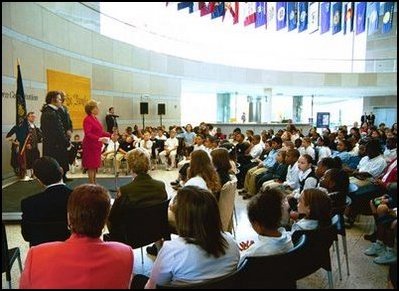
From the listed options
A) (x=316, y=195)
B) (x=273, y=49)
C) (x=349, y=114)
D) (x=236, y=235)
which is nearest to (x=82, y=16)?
(x=236, y=235)

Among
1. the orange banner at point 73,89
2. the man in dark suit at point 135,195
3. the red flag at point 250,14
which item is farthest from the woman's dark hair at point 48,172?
the red flag at point 250,14

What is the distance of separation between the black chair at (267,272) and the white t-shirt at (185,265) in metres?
0.12

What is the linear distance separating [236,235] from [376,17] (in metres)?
10.6

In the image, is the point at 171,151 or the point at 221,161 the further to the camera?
the point at 171,151

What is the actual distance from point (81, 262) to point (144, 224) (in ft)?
4.75

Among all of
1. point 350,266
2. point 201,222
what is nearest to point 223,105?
point 350,266

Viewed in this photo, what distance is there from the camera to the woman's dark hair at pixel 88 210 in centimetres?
156

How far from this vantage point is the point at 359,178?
4816 millimetres

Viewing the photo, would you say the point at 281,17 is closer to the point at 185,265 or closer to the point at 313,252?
the point at 313,252

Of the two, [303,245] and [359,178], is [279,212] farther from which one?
[359,178]

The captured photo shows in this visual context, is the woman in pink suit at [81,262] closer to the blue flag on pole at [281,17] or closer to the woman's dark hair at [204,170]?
the woman's dark hair at [204,170]

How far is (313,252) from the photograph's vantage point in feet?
7.06

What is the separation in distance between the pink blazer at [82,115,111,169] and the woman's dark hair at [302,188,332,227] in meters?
3.56

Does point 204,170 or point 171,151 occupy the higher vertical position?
point 204,170
